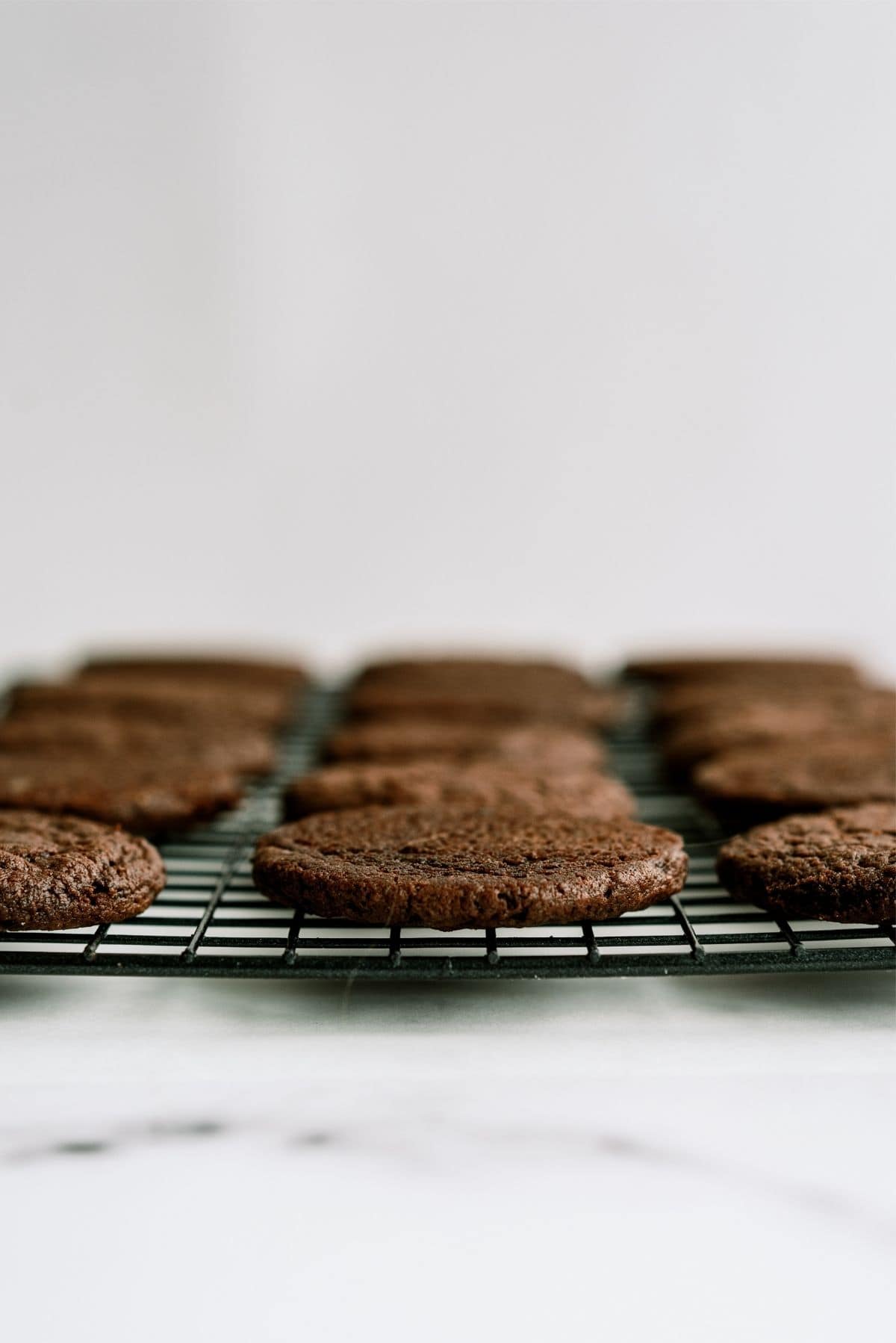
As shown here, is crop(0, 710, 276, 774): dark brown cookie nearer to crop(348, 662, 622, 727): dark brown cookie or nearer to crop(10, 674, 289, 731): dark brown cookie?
crop(10, 674, 289, 731): dark brown cookie

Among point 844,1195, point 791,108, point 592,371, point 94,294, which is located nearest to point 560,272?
point 592,371

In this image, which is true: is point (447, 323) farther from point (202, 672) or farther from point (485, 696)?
point (485, 696)

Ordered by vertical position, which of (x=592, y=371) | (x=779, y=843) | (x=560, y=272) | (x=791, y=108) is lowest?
(x=779, y=843)

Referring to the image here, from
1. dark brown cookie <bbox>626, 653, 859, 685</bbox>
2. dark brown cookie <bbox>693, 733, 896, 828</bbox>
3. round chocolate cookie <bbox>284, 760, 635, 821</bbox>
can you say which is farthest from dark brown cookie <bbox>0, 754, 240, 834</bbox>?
dark brown cookie <bbox>626, 653, 859, 685</bbox>

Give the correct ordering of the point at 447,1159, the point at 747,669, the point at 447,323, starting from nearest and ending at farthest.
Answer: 1. the point at 447,1159
2. the point at 747,669
3. the point at 447,323

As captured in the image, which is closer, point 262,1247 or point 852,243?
point 262,1247

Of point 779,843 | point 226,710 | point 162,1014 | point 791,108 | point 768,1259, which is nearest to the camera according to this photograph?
point 768,1259

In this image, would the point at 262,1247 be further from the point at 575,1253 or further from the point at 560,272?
the point at 560,272

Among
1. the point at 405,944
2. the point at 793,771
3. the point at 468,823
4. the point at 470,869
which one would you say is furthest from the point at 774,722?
the point at 405,944
